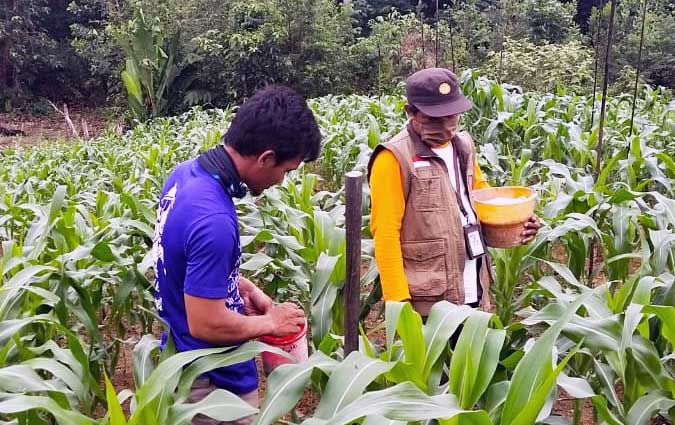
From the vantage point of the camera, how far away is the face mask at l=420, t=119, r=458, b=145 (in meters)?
2.25

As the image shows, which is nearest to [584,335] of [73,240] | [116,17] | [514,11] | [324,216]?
[324,216]

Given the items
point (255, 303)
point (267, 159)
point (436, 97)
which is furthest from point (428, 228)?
point (267, 159)

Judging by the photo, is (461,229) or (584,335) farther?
(461,229)

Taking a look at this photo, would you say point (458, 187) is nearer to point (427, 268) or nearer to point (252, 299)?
point (427, 268)

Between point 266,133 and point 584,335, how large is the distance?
3.24 ft

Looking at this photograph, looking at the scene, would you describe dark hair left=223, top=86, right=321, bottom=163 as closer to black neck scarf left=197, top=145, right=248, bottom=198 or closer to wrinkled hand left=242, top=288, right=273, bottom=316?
black neck scarf left=197, top=145, right=248, bottom=198

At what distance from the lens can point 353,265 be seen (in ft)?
6.07

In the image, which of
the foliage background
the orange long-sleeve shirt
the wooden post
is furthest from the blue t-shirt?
the foliage background

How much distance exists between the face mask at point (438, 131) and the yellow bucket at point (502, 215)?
0.24 meters

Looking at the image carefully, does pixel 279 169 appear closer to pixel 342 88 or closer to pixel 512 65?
pixel 512 65

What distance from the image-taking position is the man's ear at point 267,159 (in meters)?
1.71

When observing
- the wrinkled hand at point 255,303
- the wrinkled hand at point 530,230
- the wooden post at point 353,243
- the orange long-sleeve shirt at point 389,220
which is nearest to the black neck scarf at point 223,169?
the wooden post at point 353,243

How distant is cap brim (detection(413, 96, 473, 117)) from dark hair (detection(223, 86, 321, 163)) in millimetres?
572

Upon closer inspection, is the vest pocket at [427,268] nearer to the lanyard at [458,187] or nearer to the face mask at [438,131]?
the lanyard at [458,187]
